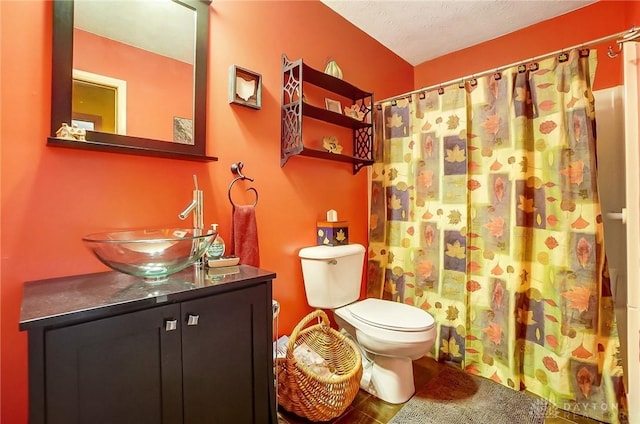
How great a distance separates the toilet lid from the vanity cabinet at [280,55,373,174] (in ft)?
3.08

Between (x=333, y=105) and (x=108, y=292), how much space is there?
1.62m

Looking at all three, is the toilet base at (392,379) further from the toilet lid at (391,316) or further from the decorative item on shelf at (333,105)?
the decorative item on shelf at (333,105)

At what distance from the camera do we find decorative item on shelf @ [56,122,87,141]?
3.32ft

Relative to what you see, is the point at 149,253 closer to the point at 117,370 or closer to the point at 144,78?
the point at 117,370

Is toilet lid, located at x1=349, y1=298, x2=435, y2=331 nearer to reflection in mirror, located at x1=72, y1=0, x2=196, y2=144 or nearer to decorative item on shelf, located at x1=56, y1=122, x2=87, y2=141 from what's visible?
reflection in mirror, located at x1=72, y1=0, x2=196, y2=144

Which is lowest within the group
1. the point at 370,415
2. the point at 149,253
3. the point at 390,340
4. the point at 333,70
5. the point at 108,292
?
the point at 370,415

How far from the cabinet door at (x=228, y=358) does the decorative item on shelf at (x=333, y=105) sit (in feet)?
4.39

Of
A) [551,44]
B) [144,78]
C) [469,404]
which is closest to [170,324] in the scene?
[144,78]

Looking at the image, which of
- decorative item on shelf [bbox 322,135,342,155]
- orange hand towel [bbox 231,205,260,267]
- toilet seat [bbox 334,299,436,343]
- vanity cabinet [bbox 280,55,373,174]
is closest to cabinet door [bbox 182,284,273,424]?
orange hand towel [bbox 231,205,260,267]

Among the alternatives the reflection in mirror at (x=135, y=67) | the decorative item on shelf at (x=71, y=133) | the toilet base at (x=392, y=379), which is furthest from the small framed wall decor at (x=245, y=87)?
the toilet base at (x=392, y=379)

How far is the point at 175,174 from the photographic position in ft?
4.26

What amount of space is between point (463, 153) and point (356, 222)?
0.85m

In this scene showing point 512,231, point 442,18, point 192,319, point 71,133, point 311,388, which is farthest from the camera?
point 442,18

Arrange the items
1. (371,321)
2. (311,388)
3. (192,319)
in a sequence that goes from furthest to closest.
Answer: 1. (371,321)
2. (311,388)
3. (192,319)
